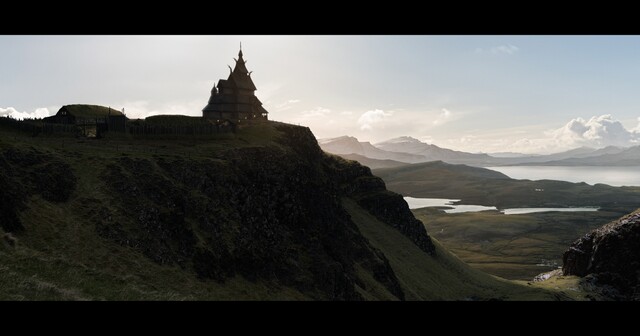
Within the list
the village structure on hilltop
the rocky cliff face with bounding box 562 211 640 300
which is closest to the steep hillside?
the village structure on hilltop

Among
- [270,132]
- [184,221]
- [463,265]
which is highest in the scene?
[270,132]

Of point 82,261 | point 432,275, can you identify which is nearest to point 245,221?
point 82,261

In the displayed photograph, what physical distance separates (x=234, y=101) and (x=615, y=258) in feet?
469

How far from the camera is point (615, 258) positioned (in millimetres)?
142500

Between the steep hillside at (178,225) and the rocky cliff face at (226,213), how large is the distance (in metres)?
0.21

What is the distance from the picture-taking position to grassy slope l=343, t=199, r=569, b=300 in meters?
111

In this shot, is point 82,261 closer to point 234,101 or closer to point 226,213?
point 226,213

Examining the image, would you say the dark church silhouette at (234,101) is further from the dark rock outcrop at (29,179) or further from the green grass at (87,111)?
the dark rock outcrop at (29,179)

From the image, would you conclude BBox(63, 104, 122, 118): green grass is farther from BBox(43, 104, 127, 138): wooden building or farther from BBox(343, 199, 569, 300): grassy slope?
BBox(343, 199, 569, 300): grassy slope
